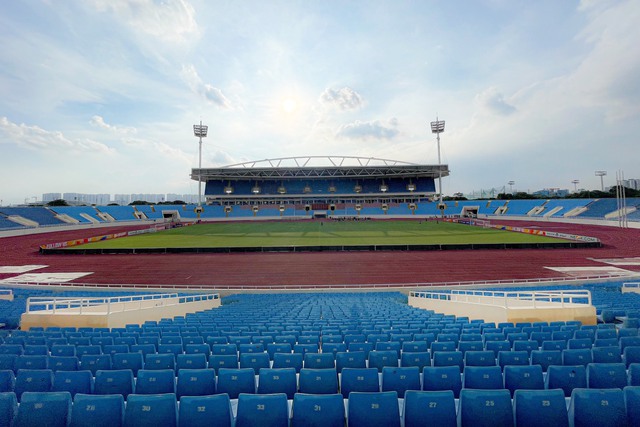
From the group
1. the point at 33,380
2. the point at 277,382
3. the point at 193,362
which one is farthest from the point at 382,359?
the point at 33,380

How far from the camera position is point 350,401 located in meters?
3.36

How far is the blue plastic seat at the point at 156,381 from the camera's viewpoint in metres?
4.28

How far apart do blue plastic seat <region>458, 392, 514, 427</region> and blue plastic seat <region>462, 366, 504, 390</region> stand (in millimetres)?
979

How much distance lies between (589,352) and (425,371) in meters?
2.99

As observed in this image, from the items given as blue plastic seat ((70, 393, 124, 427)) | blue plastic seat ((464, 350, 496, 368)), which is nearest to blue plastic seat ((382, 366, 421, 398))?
blue plastic seat ((464, 350, 496, 368))

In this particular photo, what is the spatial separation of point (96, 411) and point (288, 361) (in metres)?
2.86

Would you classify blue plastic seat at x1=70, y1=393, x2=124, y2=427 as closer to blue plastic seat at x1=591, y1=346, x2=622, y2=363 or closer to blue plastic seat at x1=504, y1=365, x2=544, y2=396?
blue plastic seat at x1=504, y1=365, x2=544, y2=396

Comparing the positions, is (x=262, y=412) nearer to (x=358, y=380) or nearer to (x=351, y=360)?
(x=358, y=380)

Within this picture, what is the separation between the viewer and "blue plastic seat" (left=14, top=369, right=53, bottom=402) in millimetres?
4262

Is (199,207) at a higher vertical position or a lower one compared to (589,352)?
higher

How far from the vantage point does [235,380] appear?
4.42 meters

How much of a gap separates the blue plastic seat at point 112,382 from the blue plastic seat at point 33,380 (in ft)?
2.06

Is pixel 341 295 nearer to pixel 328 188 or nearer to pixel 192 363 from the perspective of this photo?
pixel 192 363

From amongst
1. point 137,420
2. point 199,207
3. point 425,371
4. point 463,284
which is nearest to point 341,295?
point 463,284
